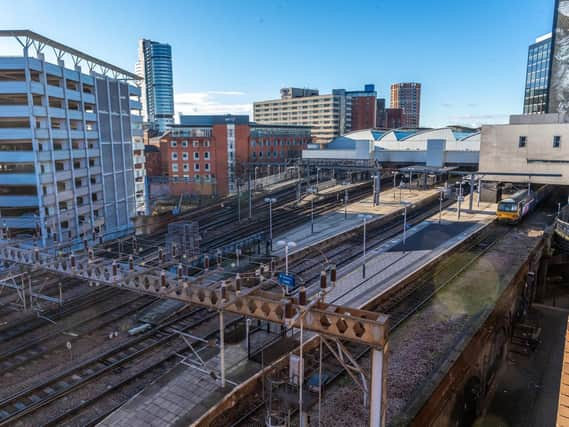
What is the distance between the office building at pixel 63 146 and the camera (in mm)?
29359

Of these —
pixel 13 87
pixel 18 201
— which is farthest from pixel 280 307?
pixel 13 87

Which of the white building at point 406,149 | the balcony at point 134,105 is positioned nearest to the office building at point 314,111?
the white building at point 406,149

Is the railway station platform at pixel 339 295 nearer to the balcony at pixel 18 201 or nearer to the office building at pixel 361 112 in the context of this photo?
the balcony at pixel 18 201

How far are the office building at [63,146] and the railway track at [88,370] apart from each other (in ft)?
42.3

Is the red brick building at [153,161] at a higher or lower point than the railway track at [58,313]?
higher

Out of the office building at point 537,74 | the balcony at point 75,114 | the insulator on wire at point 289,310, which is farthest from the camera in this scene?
the office building at point 537,74

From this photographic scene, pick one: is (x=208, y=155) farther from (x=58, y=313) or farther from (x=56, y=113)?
(x=58, y=313)

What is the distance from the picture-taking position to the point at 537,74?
92.6 meters

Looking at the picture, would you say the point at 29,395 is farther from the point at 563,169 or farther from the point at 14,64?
the point at 563,169

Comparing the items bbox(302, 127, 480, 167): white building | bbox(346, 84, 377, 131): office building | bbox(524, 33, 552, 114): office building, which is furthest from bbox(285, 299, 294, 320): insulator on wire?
bbox(346, 84, 377, 131): office building

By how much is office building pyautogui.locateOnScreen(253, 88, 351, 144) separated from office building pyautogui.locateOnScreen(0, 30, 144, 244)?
81591 millimetres

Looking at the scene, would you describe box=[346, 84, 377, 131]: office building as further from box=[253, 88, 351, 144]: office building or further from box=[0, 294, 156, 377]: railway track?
box=[0, 294, 156, 377]: railway track

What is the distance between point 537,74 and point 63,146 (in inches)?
3801

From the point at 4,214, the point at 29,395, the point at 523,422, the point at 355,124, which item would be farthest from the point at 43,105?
the point at 355,124
